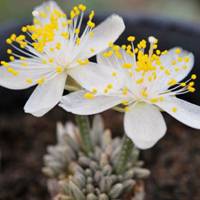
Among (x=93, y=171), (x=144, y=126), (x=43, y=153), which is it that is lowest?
(x=43, y=153)

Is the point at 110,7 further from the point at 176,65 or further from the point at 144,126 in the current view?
the point at 144,126

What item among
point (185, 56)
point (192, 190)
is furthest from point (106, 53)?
point (192, 190)

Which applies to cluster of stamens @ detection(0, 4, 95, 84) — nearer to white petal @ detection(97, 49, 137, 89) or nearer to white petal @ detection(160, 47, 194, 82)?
white petal @ detection(97, 49, 137, 89)

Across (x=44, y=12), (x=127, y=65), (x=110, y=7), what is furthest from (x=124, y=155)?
(x=110, y=7)

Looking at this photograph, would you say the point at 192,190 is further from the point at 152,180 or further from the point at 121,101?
the point at 121,101

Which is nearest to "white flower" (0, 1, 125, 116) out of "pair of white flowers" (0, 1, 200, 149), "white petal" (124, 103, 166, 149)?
"pair of white flowers" (0, 1, 200, 149)

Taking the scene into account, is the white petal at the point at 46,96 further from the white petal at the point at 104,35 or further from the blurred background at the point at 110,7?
the blurred background at the point at 110,7

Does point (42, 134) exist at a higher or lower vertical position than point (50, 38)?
lower
